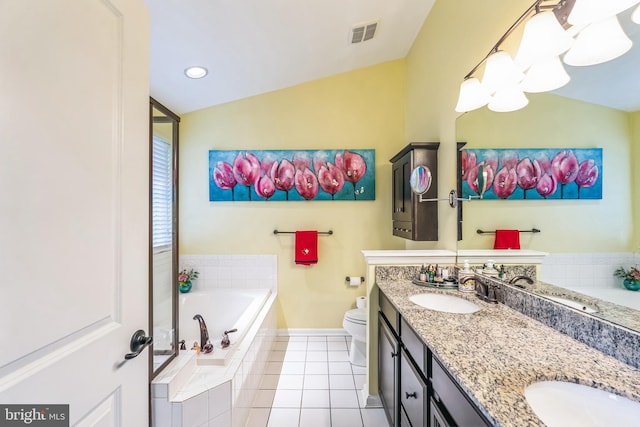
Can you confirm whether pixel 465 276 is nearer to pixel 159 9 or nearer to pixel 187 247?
pixel 159 9

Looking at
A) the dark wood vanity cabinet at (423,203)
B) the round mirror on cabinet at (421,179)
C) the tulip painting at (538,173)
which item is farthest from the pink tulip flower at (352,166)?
the tulip painting at (538,173)

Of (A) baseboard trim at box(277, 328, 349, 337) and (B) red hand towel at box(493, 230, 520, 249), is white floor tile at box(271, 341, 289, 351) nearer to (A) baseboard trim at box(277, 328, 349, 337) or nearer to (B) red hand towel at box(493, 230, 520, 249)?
(A) baseboard trim at box(277, 328, 349, 337)

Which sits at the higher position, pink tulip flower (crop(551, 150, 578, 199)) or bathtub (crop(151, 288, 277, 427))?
pink tulip flower (crop(551, 150, 578, 199))

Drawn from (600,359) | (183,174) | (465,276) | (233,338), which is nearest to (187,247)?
(183,174)

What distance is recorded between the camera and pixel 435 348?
0.88 m

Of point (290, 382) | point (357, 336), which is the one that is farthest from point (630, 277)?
point (290, 382)

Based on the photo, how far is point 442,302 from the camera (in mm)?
1452

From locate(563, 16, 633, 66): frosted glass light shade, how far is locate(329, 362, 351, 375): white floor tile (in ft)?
7.55

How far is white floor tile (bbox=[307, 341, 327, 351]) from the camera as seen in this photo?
2.49 meters

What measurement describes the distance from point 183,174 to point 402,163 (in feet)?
7.13

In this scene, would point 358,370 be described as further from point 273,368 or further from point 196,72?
point 196,72

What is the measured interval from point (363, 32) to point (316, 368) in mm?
2782

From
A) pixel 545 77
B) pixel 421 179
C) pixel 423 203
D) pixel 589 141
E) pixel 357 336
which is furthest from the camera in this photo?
pixel 357 336

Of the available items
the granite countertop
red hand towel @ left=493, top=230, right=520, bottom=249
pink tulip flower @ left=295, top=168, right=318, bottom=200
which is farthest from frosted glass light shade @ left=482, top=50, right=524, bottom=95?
pink tulip flower @ left=295, top=168, right=318, bottom=200
